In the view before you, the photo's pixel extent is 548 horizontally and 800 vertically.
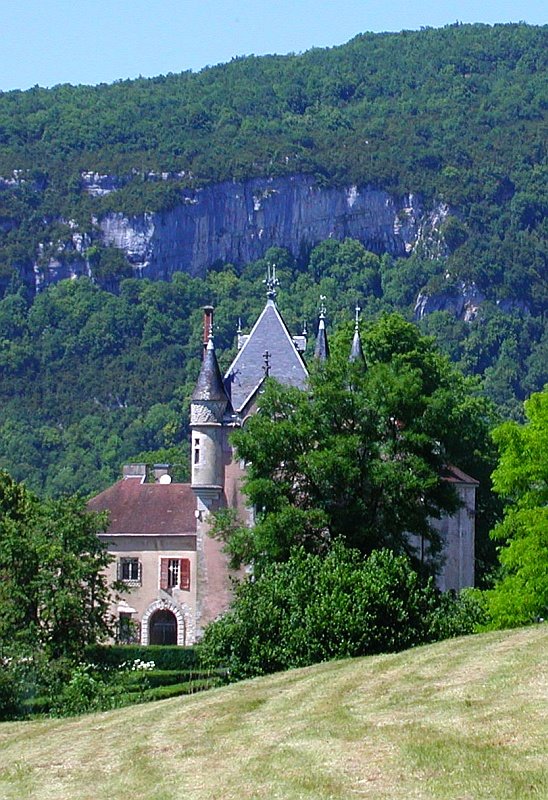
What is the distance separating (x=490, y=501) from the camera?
8556cm

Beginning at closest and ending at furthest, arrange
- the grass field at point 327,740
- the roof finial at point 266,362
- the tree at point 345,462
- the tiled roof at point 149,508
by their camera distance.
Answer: the grass field at point 327,740, the tree at point 345,462, the roof finial at point 266,362, the tiled roof at point 149,508

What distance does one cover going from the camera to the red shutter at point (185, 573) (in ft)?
293

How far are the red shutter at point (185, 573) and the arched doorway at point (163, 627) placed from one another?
1976 mm

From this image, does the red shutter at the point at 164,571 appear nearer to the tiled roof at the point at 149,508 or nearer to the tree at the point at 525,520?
the tiled roof at the point at 149,508

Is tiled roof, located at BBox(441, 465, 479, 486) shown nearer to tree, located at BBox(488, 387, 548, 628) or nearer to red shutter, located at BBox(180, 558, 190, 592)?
red shutter, located at BBox(180, 558, 190, 592)

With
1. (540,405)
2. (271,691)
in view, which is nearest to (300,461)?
(540,405)

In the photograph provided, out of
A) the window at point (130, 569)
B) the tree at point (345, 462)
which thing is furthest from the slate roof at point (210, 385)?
the window at point (130, 569)

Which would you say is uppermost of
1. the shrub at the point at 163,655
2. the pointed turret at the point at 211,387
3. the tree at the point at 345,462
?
the pointed turret at the point at 211,387

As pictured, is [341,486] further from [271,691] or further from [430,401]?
[271,691]

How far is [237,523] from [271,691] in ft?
96.7

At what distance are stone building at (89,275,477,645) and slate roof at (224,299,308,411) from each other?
0.04 metres

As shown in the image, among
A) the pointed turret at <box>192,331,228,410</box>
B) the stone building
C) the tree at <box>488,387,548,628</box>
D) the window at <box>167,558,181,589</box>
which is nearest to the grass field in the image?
the tree at <box>488,387,548,628</box>

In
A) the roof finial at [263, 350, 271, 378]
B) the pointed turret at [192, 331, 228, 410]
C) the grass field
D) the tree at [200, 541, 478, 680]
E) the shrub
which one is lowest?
the grass field

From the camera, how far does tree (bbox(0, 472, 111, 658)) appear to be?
2313 inches
